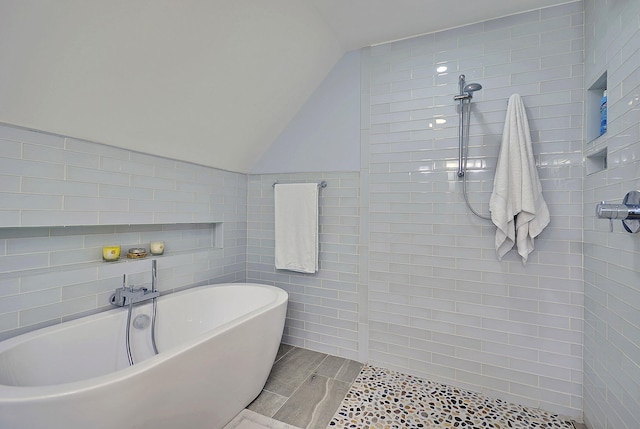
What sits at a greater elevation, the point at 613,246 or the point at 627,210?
the point at 627,210

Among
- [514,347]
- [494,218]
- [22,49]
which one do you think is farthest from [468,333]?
[22,49]

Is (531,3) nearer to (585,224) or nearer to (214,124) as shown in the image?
(585,224)

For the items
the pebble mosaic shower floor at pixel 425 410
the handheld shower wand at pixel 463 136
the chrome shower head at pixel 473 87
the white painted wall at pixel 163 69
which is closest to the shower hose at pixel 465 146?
the handheld shower wand at pixel 463 136

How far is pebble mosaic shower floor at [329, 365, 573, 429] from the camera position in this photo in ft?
5.62

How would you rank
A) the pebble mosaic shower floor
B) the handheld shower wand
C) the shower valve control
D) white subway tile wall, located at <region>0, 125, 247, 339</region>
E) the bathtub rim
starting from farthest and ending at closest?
1. the handheld shower wand
2. the pebble mosaic shower floor
3. white subway tile wall, located at <region>0, 125, 247, 339</region>
4. the shower valve control
5. the bathtub rim

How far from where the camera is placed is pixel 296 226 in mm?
2576

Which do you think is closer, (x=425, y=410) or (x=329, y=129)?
(x=425, y=410)

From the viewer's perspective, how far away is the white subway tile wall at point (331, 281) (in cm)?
247

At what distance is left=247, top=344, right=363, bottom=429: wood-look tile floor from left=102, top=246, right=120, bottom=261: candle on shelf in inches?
51.6

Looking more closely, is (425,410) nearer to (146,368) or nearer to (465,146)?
(146,368)

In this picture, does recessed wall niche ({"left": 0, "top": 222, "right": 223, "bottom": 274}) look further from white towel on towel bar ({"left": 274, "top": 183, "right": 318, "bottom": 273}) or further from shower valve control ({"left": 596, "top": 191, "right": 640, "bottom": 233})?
shower valve control ({"left": 596, "top": 191, "right": 640, "bottom": 233})

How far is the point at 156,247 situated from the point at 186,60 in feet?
4.35

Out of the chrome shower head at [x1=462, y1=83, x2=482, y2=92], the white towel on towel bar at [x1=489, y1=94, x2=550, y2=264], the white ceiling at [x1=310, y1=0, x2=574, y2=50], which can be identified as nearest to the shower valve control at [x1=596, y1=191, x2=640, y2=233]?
the white towel on towel bar at [x1=489, y1=94, x2=550, y2=264]

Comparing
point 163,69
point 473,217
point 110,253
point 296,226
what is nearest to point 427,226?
point 473,217
